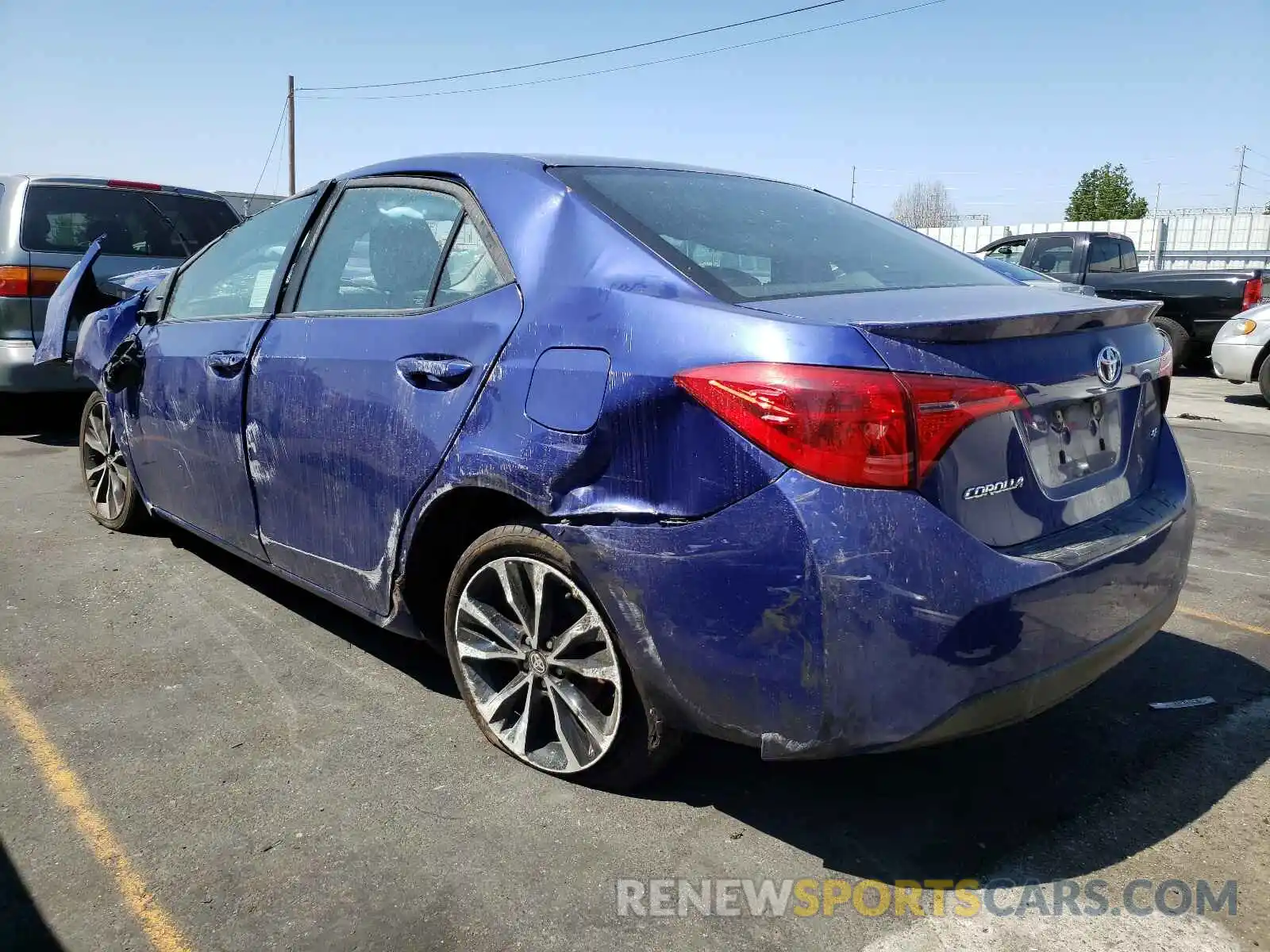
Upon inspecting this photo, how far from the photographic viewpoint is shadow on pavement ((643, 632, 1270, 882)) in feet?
7.77

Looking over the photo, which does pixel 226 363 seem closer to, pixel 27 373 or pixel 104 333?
pixel 104 333

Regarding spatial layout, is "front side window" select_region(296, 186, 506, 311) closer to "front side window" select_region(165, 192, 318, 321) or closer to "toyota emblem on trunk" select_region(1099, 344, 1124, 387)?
"front side window" select_region(165, 192, 318, 321)

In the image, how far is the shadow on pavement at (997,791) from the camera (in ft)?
7.77

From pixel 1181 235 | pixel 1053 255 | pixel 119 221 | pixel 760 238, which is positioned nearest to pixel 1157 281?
pixel 1053 255

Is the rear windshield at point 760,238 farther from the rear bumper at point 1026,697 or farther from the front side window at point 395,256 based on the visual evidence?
the rear bumper at point 1026,697

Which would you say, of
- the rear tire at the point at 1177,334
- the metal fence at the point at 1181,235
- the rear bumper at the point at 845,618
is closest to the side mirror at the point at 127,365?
the rear bumper at the point at 845,618

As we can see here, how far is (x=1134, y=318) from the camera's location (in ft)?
8.51

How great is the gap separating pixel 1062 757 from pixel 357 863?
192cm

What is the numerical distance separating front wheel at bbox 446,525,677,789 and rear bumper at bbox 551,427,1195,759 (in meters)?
0.19

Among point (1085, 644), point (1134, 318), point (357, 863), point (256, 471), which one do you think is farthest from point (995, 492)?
point (256, 471)

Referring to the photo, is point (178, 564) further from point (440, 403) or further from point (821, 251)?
point (821, 251)

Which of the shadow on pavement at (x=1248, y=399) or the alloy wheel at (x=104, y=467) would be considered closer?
the alloy wheel at (x=104, y=467)

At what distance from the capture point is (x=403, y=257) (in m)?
3.00

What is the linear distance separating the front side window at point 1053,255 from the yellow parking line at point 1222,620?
1014 cm
